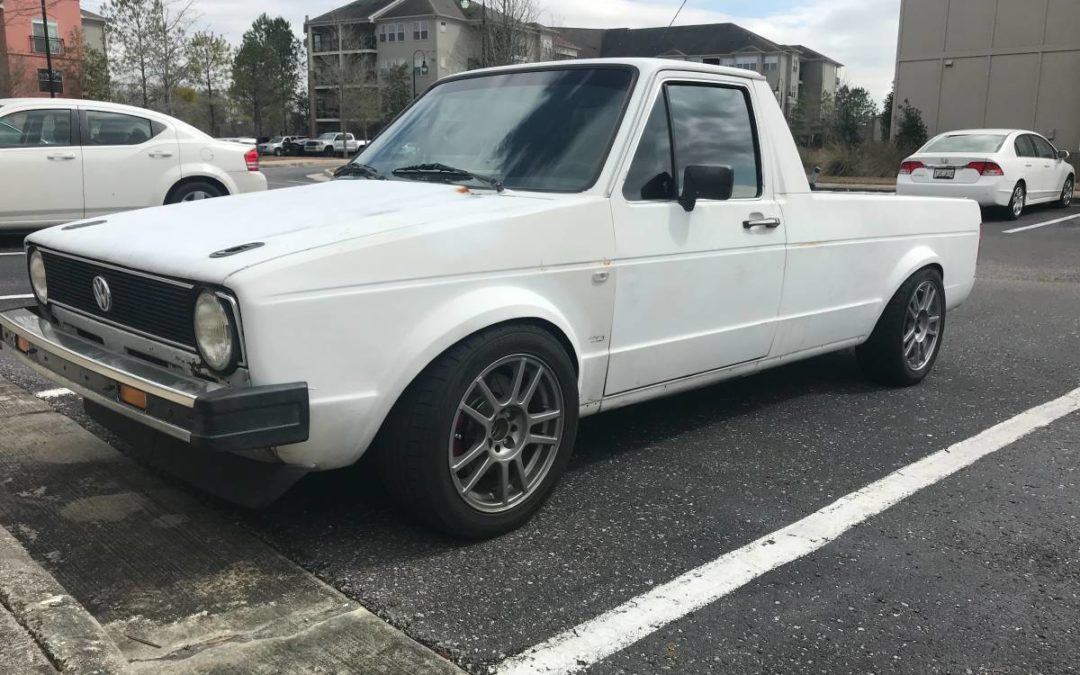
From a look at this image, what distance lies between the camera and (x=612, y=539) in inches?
131

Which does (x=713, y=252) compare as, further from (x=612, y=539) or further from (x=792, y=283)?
(x=612, y=539)

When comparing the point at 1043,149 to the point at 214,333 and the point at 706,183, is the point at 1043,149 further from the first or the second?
the point at 214,333

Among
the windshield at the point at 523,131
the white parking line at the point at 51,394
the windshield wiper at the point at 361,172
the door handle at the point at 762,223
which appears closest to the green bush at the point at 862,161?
the door handle at the point at 762,223

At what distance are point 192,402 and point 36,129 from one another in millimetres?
8959

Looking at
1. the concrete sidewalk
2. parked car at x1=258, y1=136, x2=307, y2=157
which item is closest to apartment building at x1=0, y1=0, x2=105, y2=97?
parked car at x1=258, y1=136, x2=307, y2=157

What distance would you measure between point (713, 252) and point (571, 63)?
107cm

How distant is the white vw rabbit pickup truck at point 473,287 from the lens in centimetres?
278

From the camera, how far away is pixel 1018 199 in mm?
16078

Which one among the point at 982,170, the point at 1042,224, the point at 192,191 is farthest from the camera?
the point at 1042,224

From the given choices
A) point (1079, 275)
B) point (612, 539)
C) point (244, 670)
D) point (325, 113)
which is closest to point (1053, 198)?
point (1079, 275)

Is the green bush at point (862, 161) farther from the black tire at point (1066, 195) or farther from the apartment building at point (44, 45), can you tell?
the apartment building at point (44, 45)

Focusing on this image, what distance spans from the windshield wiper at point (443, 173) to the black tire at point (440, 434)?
74 cm

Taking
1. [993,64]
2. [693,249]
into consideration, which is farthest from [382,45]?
[693,249]

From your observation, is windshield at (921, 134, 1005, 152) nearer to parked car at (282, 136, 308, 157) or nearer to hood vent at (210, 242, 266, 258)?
hood vent at (210, 242, 266, 258)
